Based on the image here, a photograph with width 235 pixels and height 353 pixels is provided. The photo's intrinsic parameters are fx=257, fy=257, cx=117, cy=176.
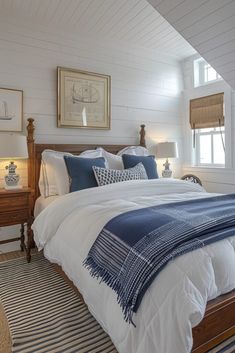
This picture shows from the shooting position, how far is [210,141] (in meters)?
4.19

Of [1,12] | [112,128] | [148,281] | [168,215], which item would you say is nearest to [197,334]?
[148,281]

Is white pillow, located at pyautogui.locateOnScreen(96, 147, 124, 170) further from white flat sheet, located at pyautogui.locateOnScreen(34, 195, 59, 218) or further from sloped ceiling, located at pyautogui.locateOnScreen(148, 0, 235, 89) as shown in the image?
sloped ceiling, located at pyautogui.locateOnScreen(148, 0, 235, 89)

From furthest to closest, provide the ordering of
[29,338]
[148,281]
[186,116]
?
[186,116] < [29,338] < [148,281]

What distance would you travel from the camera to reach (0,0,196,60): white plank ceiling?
2867 mm

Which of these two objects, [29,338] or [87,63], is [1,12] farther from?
[29,338]

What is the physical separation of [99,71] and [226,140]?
211 cm

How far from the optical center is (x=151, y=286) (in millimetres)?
1256

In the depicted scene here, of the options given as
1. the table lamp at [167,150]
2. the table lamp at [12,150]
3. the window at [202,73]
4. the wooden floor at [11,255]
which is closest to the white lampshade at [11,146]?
the table lamp at [12,150]

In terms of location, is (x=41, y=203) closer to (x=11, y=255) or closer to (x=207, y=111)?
(x=11, y=255)

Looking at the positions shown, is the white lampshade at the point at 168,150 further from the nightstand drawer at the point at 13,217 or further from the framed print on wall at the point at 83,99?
the nightstand drawer at the point at 13,217

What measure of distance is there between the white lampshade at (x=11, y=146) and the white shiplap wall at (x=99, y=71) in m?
0.43

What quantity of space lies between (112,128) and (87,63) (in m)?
0.95

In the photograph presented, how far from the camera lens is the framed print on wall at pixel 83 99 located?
335 cm

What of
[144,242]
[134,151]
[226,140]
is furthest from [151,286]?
[226,140]
